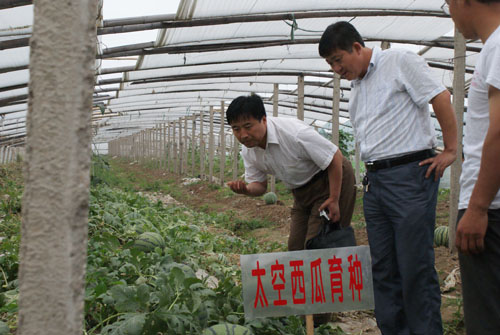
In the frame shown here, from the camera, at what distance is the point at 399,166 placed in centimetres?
280

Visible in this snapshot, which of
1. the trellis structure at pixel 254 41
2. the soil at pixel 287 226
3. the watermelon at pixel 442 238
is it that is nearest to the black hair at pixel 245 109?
the trellis structure at pixel 254 41

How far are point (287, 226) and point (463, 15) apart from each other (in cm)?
714

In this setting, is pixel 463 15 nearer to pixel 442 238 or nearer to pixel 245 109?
pixel 245 109

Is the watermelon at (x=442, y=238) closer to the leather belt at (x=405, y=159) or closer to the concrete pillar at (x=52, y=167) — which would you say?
the leather belt at (x=405, y=159)

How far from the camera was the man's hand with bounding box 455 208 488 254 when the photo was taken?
180cm

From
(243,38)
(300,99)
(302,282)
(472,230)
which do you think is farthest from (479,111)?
(300,99)

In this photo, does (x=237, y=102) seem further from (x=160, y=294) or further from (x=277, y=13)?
(x=277, y=13)

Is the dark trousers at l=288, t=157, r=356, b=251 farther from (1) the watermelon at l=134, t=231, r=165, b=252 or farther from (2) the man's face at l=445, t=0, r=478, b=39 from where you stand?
(2) the man's face at l=445, t=0, r=478, b=39

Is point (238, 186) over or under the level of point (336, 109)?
under

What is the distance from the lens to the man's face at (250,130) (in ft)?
10.6

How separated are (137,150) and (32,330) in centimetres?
3920

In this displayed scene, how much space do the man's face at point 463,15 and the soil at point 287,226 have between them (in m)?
2.32

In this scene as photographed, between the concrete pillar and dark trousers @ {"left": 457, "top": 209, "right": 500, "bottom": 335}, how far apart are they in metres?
1.54

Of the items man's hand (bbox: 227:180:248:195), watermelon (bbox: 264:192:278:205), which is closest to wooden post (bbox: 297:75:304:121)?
watermelon (bbox: 264:192:278:205)
